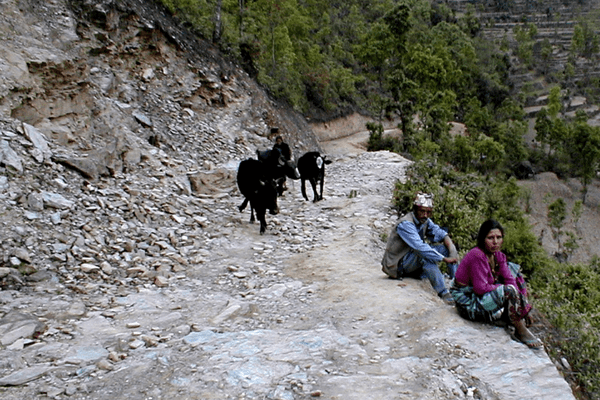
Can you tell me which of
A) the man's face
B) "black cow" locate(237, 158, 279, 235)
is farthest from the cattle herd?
the man's face

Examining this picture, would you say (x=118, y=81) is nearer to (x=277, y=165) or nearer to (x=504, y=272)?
(x=277, y=165)

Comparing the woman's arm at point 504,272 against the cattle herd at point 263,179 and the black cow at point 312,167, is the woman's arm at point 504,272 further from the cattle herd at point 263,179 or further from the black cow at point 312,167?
the black cow at point 312,167

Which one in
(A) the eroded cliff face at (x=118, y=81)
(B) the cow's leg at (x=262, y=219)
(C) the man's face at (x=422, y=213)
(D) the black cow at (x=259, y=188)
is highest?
(A) the eroded cliff face at (x=118, y=81)

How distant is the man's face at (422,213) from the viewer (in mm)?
4977

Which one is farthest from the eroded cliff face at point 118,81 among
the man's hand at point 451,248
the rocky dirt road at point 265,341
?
the man's hand at point 451,248

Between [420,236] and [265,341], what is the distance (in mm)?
2024

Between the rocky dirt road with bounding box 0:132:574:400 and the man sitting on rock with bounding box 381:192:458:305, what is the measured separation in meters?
0.16

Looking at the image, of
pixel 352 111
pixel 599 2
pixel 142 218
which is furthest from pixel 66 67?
pixel 599 2

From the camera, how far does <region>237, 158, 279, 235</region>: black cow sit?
7793mm

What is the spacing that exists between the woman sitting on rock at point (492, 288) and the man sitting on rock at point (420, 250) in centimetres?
62

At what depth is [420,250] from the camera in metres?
4.91

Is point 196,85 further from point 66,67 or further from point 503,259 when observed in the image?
point 503,259

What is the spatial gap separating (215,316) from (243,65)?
1320 centimetres

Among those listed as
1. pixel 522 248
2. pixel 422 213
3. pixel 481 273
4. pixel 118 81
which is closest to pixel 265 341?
pixel 481 273
